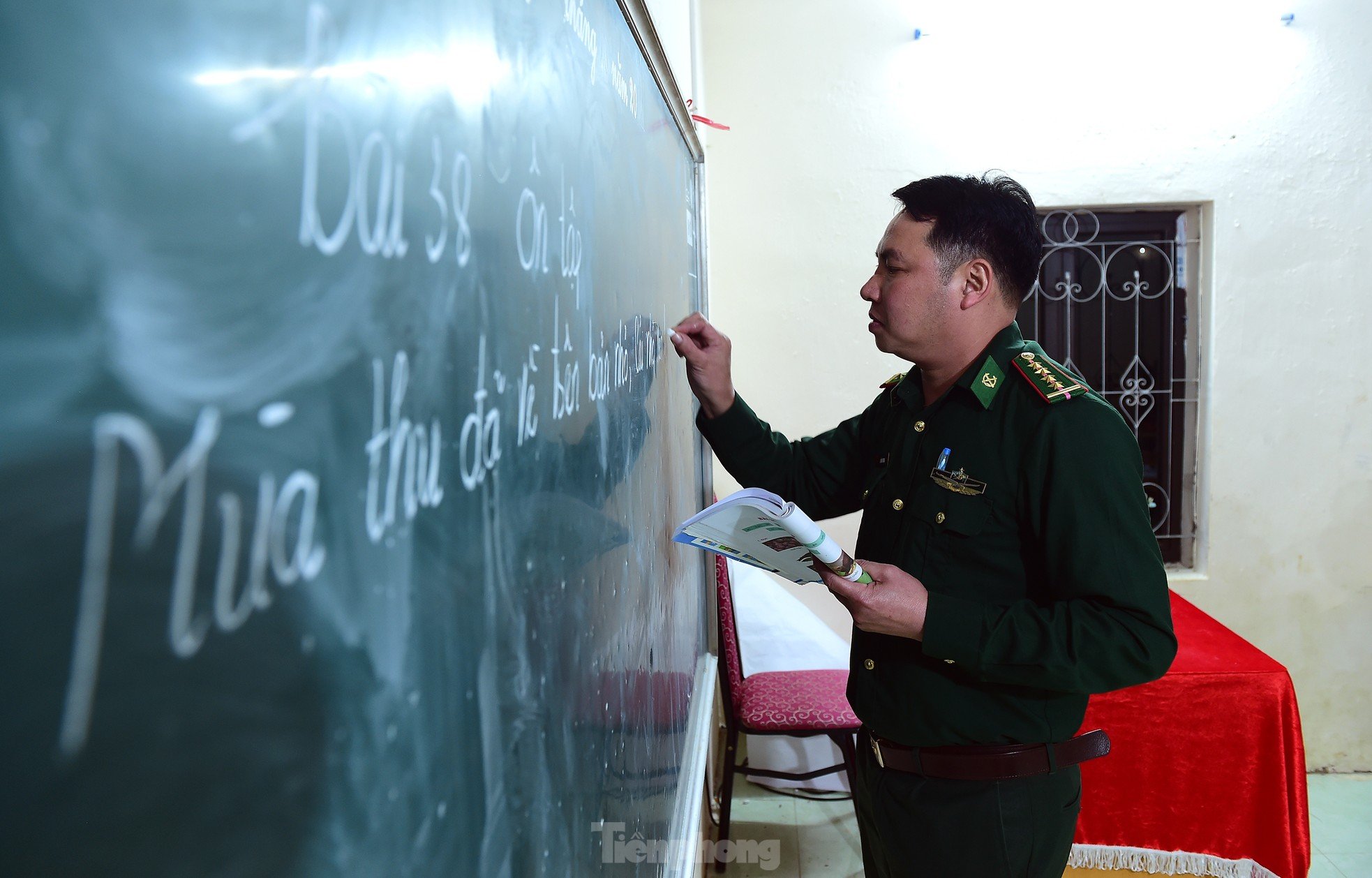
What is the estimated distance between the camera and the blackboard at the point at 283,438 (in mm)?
181

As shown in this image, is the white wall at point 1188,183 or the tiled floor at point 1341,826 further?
the white wall at point 1188,183

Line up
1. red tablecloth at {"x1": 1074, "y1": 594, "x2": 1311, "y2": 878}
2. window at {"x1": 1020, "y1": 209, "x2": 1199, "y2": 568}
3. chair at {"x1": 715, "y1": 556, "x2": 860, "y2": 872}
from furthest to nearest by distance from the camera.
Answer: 1. window at {"x1": 1020, "y1": 209, "x2": 1199, "y2": 568}
2. chair at {"x1": 715, "y1": 556, "x2": 860, "y2": 872}
3. red tablecloth at {"x1": 1074, "y1": 594, "x2": 1311, "y2": 878}

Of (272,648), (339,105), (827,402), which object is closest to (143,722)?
(272,648)

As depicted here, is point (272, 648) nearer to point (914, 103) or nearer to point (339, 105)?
point (339, 105)

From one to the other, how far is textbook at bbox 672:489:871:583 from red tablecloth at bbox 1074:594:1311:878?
138 centimetres

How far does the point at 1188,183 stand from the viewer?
305 centimetres

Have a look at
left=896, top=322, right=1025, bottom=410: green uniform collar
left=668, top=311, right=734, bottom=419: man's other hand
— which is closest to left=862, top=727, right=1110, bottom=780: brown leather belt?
left=896, top=322, right=1025, bottom=410: green uniform collar

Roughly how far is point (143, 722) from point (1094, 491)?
108 centimetres

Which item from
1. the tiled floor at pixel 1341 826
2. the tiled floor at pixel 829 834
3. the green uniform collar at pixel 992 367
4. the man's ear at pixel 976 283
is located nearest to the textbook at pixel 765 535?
the green uniform collar at pixel 992 367

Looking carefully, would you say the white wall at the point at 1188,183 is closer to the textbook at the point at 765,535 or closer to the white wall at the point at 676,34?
the white wall at the point at 676,34

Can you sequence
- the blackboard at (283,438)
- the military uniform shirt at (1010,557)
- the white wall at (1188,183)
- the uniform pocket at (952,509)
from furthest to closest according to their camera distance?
the white wall at (1188,183) < the uniform pocket at (952,509) < the military uniform shirt at (1010,557) < the blackboard at (283,438)

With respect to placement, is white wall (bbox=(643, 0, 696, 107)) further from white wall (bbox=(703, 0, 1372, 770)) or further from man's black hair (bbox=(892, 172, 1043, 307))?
white wall (bbox=(703, 0, 1372, 770))

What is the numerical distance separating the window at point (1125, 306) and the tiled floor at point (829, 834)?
94 cm

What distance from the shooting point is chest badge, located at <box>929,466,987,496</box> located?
1.19 m
